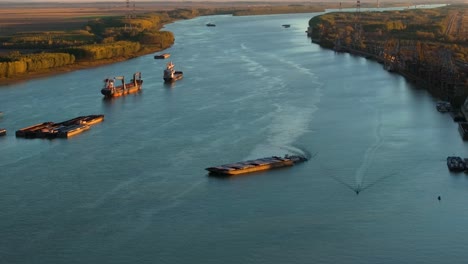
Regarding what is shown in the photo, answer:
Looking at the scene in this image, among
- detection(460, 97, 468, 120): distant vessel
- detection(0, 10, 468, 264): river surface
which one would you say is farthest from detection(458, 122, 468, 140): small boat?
detection(460, 97, 468, 120): distant vessel

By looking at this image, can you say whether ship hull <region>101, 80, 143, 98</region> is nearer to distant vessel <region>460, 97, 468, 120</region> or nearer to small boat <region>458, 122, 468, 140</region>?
distant vessel <region>460, 97, 468, 120</region>

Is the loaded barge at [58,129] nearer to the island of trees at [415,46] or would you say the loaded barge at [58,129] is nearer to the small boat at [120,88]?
the small boat at [120,88]

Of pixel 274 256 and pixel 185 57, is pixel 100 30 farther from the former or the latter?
pixel 274 256

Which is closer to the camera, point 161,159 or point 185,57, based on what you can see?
point 161,159

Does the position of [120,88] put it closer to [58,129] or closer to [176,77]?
[176,77]

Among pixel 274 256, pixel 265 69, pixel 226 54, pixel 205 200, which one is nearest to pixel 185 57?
pixel 226 54

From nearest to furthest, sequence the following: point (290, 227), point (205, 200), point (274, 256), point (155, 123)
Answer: point (274, 256)
point (290, 227)
point (205, 200)
point (155, 123)
